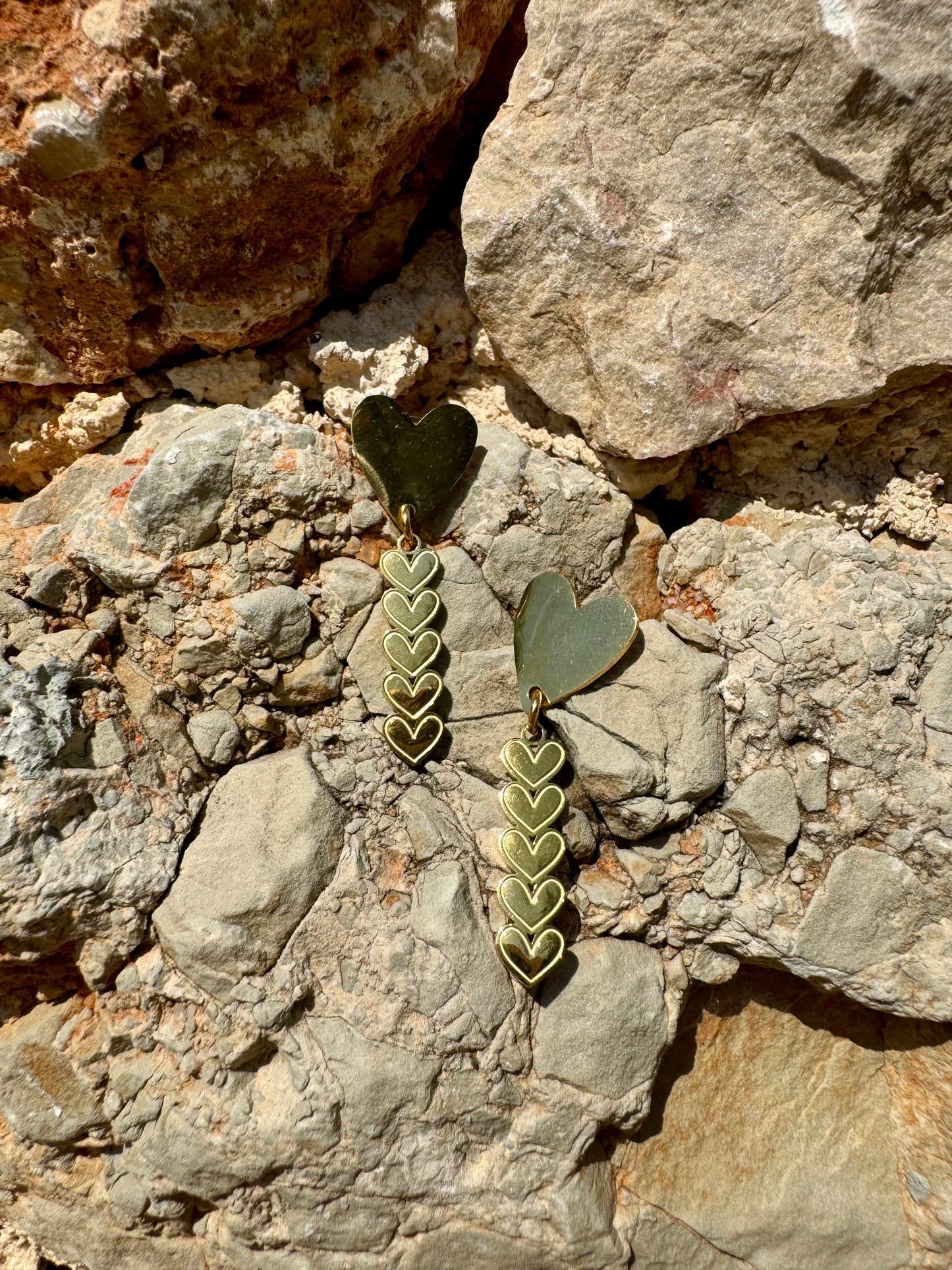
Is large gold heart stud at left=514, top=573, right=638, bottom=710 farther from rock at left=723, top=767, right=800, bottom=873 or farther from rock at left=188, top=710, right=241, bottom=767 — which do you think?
rock at left=188, top=710, right=241, bottom=767

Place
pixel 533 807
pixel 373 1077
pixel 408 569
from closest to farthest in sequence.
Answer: pixel 373 1077, pixel 533 807, pixel 408 569

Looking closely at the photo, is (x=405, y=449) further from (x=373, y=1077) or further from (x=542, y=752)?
(x=373, y=1077)

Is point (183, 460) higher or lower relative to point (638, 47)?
lower

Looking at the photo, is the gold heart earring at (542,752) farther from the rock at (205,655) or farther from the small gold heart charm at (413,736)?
the rock at (205,655)

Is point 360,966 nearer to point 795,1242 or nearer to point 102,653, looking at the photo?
point 102,653

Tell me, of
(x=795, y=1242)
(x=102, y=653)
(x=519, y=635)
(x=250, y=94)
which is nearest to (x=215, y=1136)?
(x=102, y=653)

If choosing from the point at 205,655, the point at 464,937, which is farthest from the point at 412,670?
the point at 464,937

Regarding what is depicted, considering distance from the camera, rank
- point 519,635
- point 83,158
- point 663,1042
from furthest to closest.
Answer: point 519,635 → point 663,1042 → point 83,158

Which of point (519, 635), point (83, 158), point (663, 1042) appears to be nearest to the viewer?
point (83, 158)
